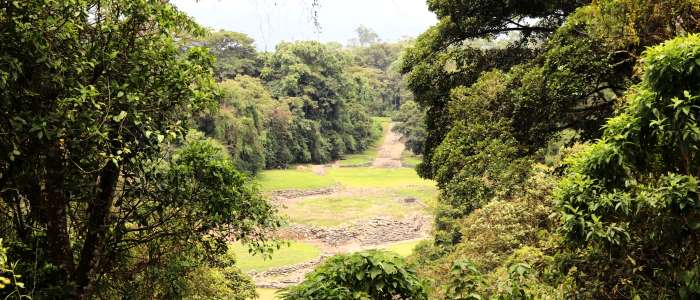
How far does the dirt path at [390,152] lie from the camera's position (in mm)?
47438

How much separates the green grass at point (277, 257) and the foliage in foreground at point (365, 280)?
56.3ft

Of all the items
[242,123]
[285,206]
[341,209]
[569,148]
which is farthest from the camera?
[242,123]

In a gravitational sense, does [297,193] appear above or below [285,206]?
below

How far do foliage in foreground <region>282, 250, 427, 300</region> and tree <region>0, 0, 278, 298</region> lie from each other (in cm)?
156

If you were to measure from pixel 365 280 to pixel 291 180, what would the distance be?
3498 cm

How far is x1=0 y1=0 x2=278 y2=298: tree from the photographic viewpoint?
11.7ft

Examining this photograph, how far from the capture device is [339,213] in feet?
101

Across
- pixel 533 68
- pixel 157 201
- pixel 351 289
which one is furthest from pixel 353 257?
pixel 533 68

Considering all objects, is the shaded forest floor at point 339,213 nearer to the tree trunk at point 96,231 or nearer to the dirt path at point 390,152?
the dirt path at point 390,152

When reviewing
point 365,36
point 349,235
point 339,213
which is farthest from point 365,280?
point 365,36

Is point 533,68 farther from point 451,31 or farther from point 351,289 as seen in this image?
point 351,289

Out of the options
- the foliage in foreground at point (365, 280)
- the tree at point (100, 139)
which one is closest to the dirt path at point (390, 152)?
the tree at point (100, 139)

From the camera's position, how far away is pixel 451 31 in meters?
10.1

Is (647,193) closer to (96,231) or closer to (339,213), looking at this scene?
(96,231)
